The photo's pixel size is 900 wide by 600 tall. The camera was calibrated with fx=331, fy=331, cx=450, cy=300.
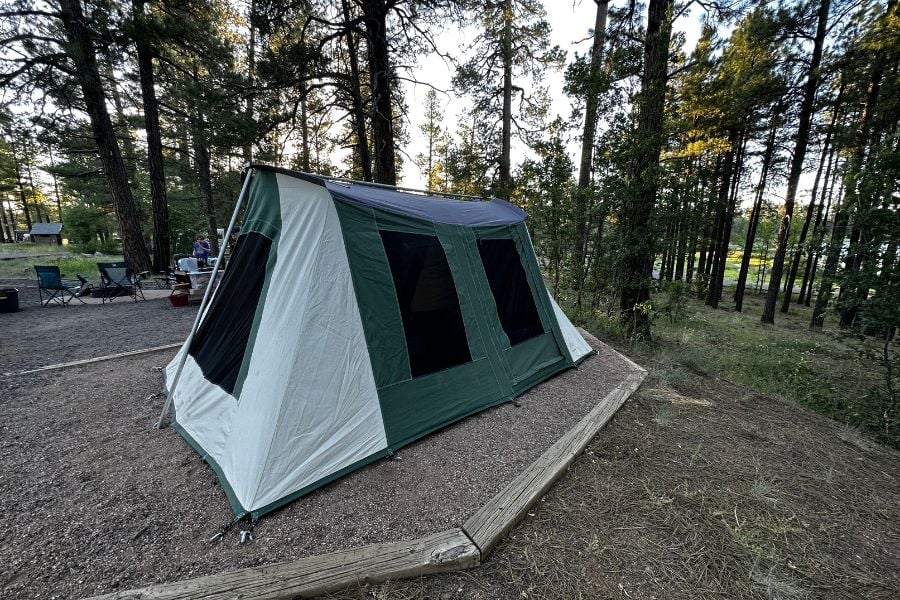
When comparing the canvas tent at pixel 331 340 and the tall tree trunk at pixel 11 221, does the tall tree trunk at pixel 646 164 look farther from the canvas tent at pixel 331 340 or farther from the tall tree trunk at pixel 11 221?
the tall tree trunk at pixel 11 221

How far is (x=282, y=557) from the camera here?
175 cm

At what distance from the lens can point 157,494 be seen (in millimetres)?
2166

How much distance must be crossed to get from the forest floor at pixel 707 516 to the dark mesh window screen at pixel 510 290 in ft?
4.40

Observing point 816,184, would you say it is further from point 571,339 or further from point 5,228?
point 5,228

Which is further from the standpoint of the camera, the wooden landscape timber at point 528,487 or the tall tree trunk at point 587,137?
the tall tree trunk at point 587,137

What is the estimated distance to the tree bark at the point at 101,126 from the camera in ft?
24.4

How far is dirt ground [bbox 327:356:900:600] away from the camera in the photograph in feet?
5.59

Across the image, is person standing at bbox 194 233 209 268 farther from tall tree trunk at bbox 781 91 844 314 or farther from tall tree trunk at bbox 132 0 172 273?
tall tree trunk at bbox 781 91 844 314

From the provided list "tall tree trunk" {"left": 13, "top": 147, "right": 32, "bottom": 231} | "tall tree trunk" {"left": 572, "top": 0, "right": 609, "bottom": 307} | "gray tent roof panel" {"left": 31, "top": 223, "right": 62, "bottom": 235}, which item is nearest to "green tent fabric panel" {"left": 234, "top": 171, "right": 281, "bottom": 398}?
"tall tree trunk" {"left": 572, "top": 0, "right": 609, "bottom": 307}

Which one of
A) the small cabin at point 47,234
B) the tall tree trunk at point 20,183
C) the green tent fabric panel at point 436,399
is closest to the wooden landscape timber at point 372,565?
the green tent fabric panel at point 436,399

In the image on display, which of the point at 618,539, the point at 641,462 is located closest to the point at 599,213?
the point at 641,462

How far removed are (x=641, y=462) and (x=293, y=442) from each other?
8.71 ft

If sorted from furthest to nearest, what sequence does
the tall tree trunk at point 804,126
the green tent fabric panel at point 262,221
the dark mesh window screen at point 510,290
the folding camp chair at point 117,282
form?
the tall tree trunk at point 804,126, the folding camp chair at point 117,282, the dark mesh window screen at point 510,290, the green tent fabric panel at point 262,221

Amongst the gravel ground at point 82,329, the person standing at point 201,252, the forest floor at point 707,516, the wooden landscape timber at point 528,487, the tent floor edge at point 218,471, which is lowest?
the forest floor at point 707,516
